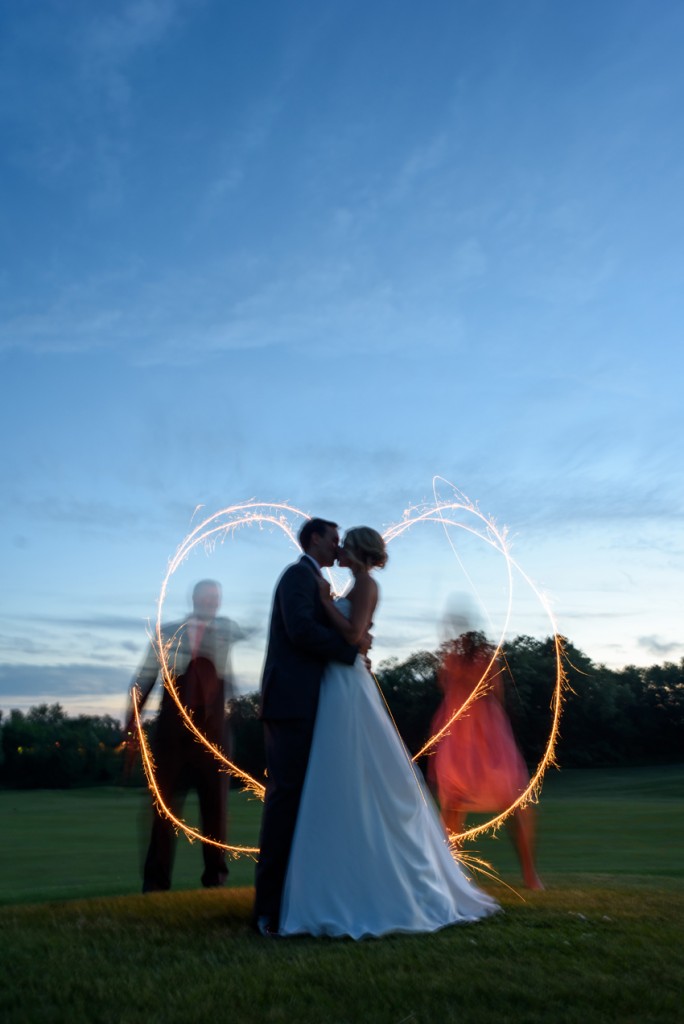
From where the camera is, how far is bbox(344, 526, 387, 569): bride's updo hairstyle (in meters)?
6.96

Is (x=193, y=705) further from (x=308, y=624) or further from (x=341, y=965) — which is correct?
(x=341, y=965)

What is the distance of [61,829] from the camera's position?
21.0 m

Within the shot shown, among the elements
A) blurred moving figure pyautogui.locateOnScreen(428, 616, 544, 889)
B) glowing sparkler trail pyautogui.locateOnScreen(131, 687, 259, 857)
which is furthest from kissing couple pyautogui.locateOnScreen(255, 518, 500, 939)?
blurred moving figure pyautogui.locateOnScreen(428, 616, 544, 889)

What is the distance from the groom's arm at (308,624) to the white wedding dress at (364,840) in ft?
0.56

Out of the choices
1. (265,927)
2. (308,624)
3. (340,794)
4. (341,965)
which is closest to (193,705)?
(308,624)

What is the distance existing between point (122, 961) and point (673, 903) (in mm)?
4526

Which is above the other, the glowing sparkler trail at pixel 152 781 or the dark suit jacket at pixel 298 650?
the dark suit jacket at pixel 298 650

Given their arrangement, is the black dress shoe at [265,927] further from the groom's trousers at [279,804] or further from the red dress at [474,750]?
the red dress at [474,750]

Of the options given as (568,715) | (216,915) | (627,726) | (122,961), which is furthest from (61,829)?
(627,726)

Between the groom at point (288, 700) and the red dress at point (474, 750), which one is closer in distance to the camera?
the groom at point (288, 700)

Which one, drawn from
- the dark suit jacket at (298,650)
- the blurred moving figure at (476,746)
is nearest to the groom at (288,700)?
the dark suit jacket at (298,650)

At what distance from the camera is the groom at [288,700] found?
6348mm

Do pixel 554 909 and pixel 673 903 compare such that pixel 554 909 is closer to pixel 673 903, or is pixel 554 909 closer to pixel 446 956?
pixel 673 903

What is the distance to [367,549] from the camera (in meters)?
6.96
